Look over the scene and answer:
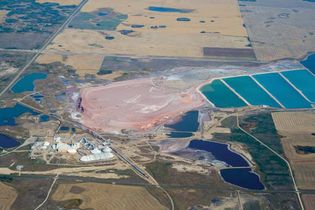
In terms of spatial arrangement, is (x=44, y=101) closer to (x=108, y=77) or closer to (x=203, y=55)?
(x=108, y=77)

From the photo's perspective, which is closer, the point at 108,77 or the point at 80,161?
the point at 80,161

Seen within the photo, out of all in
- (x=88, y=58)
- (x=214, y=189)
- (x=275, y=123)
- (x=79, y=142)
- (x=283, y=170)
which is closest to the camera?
(x=214, y=189)

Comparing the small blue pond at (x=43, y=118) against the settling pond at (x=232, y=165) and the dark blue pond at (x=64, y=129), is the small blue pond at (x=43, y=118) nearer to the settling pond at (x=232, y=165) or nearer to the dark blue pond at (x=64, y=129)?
the dark blue pond at (x=64, y=129)

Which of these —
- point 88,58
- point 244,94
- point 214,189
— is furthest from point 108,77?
point 214,189

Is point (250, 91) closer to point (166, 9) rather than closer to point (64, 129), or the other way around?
point (64, 129)

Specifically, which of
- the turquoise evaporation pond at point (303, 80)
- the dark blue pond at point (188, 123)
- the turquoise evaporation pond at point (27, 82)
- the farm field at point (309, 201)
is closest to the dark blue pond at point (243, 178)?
the farm field at point (309, 201)

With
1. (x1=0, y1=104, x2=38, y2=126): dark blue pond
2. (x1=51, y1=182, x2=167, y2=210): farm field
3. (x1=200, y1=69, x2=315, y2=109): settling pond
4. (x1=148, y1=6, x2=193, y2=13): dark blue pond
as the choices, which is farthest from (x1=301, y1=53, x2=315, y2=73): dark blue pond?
(x1=51, y1=182, x2=167, y2=210): farm field

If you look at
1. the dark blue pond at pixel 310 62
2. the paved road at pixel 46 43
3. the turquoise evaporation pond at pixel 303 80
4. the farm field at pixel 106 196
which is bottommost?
the dark blue pond at pixel 310 62
